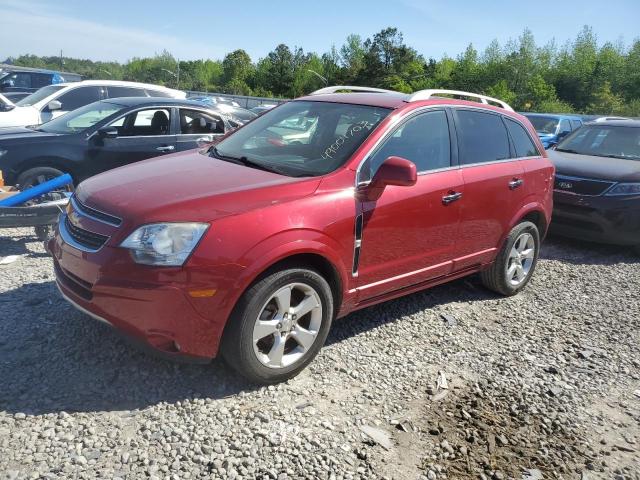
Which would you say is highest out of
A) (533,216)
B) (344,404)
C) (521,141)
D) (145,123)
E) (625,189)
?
(521,141)

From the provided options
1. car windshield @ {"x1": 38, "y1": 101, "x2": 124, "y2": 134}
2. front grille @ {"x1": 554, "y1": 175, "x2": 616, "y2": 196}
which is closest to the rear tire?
front grille @ {"x1": 554, "y1": 175, "x2": 616, "y2": 196}

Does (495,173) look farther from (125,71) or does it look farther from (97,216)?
(125,71)

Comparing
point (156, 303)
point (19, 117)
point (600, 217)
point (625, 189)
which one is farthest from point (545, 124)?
point (156, 303)

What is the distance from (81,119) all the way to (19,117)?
10.3ft

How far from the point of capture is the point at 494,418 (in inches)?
132

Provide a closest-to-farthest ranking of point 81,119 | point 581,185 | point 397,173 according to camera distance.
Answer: point 397,173
point 581,185
point 81,119

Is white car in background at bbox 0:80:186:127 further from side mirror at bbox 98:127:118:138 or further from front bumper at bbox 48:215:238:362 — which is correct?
front bumper at bbox 48:215:238:362

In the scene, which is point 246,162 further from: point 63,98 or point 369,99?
point 63,98

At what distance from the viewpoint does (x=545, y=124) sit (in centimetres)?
1592

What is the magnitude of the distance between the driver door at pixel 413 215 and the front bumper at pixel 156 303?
3.76ft

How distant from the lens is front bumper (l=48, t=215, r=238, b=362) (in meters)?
2.90

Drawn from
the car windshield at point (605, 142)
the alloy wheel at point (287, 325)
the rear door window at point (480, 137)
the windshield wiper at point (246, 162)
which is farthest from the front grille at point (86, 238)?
the car windshield at point (605, 142)

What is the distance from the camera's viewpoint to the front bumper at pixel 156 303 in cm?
290

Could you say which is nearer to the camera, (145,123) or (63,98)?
(145,123)
